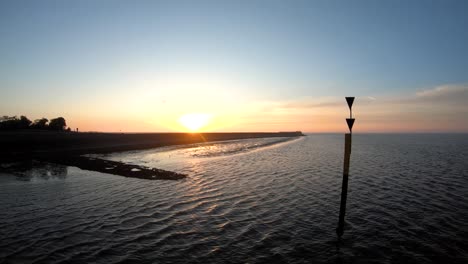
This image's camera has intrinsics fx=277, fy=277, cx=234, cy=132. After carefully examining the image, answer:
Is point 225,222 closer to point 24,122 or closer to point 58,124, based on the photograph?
point 24,122

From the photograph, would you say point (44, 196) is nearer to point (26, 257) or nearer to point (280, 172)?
point (26, 257)

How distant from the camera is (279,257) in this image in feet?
35.7

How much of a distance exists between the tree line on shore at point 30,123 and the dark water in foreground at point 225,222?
244 feet

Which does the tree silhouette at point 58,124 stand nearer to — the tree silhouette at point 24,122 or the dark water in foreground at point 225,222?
the tree silhouette at point 24,122

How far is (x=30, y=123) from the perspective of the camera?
9206 centimetres

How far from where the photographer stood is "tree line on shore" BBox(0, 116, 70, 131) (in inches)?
3292

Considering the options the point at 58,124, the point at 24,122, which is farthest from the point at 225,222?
the point at 58,124

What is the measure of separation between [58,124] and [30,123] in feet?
33.8

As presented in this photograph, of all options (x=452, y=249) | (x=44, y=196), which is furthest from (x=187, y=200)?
(x=452, y=249)

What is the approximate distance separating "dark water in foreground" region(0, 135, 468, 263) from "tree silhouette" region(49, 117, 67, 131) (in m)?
85.2

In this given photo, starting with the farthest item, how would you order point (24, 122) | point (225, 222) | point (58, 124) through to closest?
1. point (58, 124)
2. point (24, 122)
3. point (225, 222)

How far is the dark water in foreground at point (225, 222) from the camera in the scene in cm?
1114

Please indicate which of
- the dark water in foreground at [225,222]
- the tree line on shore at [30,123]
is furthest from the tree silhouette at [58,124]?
the dark water in foreground at [225,222]

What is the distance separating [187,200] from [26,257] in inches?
398
